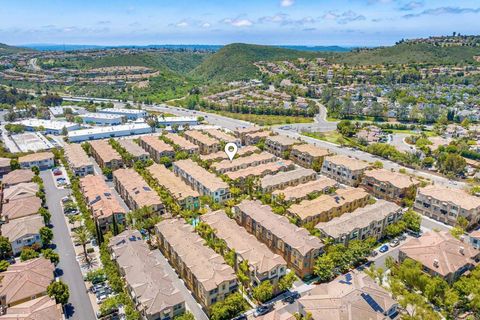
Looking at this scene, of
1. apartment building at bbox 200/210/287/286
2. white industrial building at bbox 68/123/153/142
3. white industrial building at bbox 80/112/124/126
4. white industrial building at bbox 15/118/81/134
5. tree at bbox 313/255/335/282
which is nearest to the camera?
apartment building at bbox 200/210/287/286

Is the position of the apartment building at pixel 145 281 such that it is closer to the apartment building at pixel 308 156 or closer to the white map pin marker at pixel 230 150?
the white map pin marker at pixel 230 150

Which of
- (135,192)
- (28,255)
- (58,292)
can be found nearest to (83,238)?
(28,255)

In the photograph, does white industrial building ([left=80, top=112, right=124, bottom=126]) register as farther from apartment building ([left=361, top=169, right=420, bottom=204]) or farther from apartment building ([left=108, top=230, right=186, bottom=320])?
apartment building ([left=361, top=169, right=420, bottom=204])

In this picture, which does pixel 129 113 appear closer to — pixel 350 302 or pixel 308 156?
pixel 308 156

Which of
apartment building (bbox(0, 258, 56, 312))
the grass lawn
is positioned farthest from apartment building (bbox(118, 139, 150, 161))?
the grass lawn

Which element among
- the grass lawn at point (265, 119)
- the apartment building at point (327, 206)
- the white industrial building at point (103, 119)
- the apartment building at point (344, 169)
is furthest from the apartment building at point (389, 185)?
the white industrial building at point (103, 119)

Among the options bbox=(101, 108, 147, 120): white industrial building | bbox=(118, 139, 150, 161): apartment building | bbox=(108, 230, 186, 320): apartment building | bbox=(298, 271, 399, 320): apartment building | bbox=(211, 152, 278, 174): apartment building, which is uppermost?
bbox=(101, 108, 147, 120): white industrial building
